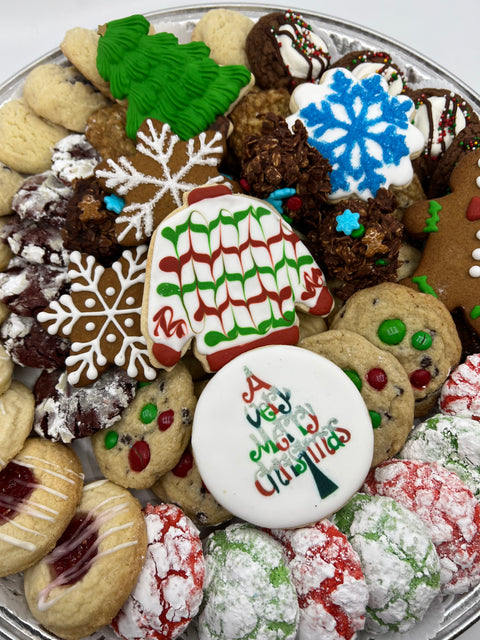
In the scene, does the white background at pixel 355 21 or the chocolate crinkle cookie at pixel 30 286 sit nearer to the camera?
the chocolate crinkle cookie at pixel 30 286

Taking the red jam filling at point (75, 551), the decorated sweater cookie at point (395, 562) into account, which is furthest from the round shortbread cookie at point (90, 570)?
the decorated sweater cookie at point (395, 562)

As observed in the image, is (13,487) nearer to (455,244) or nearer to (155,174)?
(155,174)

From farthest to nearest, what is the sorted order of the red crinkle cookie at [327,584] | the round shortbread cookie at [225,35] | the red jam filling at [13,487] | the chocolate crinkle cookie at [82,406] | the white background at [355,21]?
the white background at [355,21] < the round shortbread cookie at [225,35] < the chocolate crinkle cookie at [82,406] < the red jam filling at [13,487] < the red crinkle cookie at [327,584]

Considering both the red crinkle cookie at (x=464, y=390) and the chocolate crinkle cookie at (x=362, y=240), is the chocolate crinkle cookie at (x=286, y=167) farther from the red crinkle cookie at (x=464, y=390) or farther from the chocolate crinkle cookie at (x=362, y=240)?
the red crinkle cookie at (x=464, y=390)

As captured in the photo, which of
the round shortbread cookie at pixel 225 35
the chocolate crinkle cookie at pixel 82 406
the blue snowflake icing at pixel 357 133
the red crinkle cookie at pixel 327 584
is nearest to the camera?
the red crinkle cookie at pixel 327 584

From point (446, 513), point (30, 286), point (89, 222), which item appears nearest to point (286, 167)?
point (89, 222)

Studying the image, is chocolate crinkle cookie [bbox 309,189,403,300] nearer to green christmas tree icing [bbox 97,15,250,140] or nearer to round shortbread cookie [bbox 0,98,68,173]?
green christmas tree icing [bbox 97,15,250,140]

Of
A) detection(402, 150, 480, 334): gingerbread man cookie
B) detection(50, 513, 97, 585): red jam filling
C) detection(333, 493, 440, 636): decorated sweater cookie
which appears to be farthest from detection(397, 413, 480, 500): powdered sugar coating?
detection(50, 513, 97, 585): red jam filling
